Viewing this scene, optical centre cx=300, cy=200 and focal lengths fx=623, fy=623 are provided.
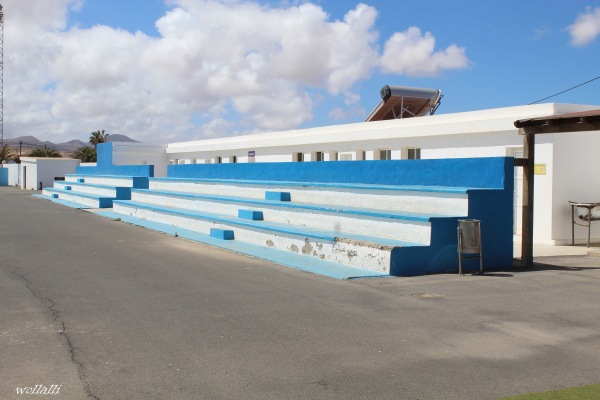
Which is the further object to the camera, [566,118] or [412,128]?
[412,128]

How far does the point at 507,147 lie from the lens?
17.3 meters

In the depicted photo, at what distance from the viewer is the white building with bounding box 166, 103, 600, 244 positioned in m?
16.5

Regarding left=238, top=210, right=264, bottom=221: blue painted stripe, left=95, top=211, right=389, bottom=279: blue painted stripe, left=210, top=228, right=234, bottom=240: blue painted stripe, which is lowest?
left=95, top=211, right=389, bottom=279: blue painted stripe

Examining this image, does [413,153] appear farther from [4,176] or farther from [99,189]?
[4,176]

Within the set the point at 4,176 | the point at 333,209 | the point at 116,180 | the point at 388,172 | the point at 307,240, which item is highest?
the point at 4,176

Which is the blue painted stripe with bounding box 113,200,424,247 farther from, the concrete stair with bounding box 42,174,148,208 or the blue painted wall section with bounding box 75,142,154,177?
the blue painted wall section with bounding box 75,142,154,177

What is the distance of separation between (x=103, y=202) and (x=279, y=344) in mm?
26555

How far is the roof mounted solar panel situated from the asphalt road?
15.3 meters

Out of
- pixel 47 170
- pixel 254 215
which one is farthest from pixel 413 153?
pixel 47 170

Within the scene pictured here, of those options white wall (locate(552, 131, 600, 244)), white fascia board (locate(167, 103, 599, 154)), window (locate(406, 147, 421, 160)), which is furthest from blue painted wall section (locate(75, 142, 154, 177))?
white wall (locate(552, 131, 600, 244))

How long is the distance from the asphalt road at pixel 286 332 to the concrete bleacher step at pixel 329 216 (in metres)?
1.32

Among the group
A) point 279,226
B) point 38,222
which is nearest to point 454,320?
point 279,226

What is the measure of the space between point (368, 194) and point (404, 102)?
13.2 m

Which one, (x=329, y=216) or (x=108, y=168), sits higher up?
(x=108, y=168)
